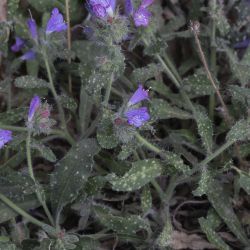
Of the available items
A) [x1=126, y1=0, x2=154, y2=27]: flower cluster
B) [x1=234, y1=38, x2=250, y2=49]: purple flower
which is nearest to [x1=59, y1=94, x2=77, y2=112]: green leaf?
[x1=126, y1=0, x2=154, y2=27]: flower cluster

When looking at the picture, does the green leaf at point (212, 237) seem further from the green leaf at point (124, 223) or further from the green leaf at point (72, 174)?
the green leaf at point (72, 174)

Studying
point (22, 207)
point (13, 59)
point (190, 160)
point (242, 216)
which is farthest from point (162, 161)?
point (13, 59)

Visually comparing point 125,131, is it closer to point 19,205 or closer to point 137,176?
point 137,176

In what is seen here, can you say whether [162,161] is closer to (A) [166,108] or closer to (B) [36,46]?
(A) [166,108]

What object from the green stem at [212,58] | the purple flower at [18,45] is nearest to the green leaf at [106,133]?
the green stem at [212,58]

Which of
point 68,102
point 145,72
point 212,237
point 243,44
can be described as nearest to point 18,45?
point 68,102

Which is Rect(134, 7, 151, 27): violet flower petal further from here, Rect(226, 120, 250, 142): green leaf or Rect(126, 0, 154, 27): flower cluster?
Rect(226, 120, 250, 142): green leaf
